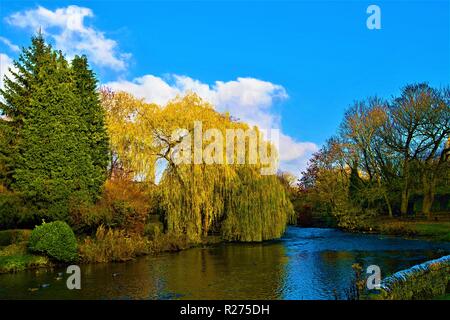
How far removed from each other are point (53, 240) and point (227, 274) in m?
7.25

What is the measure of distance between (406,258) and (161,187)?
13.3 metres

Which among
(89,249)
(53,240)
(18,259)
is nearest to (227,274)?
(89,249)

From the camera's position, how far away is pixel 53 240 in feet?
55.2

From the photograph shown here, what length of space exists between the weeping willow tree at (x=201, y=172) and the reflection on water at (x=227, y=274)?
227cm

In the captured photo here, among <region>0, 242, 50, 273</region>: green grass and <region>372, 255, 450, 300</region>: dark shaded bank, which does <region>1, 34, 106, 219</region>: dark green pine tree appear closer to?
<region>0, 242, 50, 273</region>: green grass

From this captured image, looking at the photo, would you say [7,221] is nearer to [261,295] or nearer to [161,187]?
[161,187]

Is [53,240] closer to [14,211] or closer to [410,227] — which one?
[14,211]

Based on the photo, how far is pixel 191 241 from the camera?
23.6 metres

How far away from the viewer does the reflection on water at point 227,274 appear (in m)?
12.3

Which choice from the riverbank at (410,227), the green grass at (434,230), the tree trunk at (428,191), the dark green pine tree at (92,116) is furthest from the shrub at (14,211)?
the tree trunk at (428,191)

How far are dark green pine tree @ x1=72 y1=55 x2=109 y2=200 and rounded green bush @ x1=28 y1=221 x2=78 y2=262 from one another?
16.0 ft

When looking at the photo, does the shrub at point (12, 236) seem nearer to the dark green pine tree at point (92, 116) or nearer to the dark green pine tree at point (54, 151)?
the dark green pine tree at point (54, 151)

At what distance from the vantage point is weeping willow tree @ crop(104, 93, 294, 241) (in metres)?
23.8

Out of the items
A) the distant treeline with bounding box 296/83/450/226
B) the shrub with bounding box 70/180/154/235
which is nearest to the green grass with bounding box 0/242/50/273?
the shrub with bounding box 70/180/154/235
